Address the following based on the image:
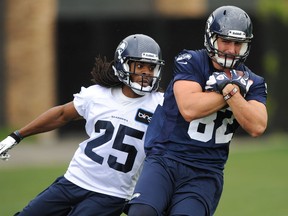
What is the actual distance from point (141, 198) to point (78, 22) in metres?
14.0

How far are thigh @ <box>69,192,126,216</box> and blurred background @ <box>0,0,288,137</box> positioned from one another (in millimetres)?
12215

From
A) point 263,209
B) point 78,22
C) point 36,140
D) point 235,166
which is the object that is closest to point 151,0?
point 78,22

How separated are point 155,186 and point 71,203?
42.3 inches

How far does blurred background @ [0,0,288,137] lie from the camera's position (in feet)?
63.0

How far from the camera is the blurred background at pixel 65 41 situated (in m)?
19.2

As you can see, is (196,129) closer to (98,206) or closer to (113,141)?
(113,141)

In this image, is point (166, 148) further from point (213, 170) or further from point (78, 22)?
point (78, 22)

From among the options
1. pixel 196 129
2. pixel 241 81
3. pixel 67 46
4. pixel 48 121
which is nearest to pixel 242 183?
pixel 48 121

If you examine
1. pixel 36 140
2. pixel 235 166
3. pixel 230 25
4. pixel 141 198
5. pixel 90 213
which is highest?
pixel 230 25

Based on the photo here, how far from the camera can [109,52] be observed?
19.3 metres

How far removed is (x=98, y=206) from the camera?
259 inches

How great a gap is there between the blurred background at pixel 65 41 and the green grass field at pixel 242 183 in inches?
124

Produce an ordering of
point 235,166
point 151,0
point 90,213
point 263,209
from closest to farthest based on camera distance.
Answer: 1. point 90,213
2. point 263,209
3. point 235,166
4. point 151,0

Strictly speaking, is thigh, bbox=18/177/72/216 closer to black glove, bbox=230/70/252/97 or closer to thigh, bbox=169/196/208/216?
thigh, bbox=169/196/208/216
